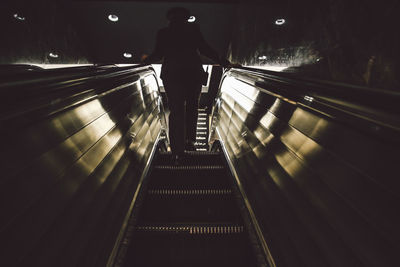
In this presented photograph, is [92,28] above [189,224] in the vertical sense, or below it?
above

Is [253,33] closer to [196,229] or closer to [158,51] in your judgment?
[158,51]

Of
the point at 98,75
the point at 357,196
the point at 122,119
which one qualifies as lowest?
the point at 122,119

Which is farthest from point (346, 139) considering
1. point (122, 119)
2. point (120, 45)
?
point (120, 45)

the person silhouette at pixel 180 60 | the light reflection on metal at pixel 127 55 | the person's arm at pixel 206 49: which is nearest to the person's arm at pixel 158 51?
the person silhouette at pixel 180 60

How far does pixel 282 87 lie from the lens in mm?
1730

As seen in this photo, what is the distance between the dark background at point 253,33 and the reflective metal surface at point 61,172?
5.96ft

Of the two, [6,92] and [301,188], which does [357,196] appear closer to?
[301,188]

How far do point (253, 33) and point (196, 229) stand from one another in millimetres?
3957

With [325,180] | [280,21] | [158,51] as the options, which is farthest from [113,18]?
[325,180]

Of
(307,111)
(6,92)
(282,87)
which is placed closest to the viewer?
(6,92)

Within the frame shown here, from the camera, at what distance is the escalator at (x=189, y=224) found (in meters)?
1.62

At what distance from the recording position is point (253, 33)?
168 inches

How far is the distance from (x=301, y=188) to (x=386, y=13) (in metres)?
1.05

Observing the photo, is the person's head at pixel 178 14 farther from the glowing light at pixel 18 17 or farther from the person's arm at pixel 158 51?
the glowing light at pixel 18 17
